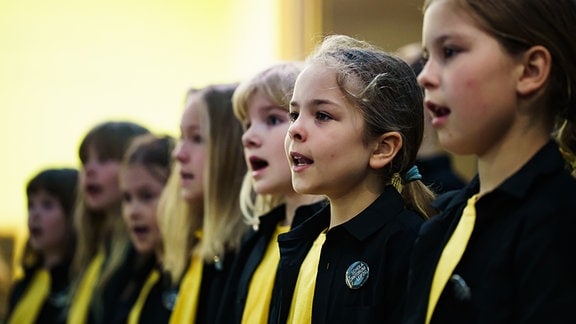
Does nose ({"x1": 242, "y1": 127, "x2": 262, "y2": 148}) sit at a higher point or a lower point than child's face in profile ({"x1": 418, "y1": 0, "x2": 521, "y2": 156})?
lower

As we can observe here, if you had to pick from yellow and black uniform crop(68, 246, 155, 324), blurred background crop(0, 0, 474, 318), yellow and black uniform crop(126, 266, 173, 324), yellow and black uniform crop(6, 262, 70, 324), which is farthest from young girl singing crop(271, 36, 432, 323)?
blurred background crop(0, 0, 474, 318)

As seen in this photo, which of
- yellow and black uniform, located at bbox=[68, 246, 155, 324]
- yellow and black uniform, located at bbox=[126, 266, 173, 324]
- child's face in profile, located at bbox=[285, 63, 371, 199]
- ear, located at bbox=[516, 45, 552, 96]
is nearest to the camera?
ear, located at bbox=[516, 45, 552, 96]

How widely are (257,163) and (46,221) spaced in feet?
7.03

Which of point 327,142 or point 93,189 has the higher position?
point 327,142

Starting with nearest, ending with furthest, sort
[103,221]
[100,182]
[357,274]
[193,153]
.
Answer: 1. [357,274]
2. [193,153]
3. [100,182]
4. [103,221]

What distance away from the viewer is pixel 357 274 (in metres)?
1.97

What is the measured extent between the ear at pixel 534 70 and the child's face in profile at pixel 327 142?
51 cm

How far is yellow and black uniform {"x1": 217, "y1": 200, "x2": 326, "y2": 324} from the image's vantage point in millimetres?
2515

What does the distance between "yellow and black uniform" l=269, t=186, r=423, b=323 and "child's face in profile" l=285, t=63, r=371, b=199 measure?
0.29 ft

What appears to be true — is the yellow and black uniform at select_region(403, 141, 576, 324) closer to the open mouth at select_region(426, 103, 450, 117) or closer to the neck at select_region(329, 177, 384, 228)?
the open mouth at select_region(426, 103, 450, 117)

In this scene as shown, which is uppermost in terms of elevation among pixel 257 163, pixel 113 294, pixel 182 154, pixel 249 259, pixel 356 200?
pixel 356 200

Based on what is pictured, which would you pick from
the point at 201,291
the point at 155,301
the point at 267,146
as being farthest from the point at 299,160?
the point at 155,301

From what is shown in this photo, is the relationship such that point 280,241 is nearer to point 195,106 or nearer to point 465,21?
point 465,21

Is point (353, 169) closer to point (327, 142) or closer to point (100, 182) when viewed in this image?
point (327, 142)
